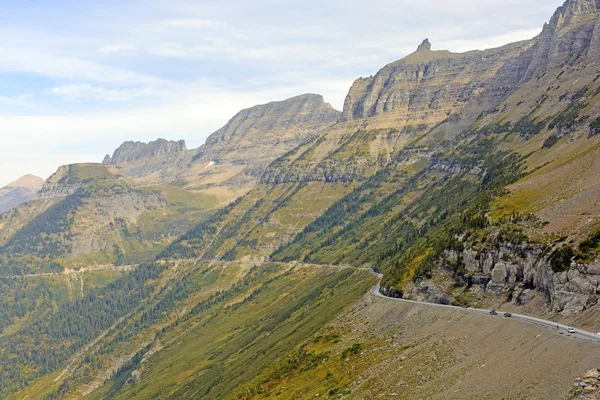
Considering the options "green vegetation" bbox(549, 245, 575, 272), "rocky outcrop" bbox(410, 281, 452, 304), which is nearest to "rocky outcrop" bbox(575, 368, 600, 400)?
"green vegetation" bbox(549, 245, 575, 272)

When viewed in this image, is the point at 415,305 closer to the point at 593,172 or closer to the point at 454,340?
the point at 454,340

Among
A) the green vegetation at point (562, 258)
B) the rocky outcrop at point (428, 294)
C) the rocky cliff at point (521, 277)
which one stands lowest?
the rocky outcrop at point (428, 294)

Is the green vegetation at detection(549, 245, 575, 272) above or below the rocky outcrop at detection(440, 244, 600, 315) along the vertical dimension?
above

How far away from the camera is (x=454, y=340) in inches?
3949

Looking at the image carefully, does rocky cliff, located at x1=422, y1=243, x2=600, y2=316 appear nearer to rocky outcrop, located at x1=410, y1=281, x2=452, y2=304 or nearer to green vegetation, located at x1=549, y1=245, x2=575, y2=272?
rocky outcrop, located at x1=410, y1=281, x2=452, y2=304

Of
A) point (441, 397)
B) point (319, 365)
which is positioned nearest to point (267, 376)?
point (319, 365)

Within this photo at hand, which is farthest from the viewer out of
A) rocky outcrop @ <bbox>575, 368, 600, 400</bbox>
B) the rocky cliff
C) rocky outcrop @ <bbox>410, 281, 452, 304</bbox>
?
rocky outcrop @ <bbox>410, 281, 452, 304</bbox>

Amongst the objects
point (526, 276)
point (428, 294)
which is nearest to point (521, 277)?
point (526, 276)

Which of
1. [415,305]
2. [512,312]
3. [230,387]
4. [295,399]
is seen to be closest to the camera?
[512,312]

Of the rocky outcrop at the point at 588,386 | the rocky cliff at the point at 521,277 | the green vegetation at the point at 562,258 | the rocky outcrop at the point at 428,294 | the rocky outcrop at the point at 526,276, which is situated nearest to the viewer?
the rocky outcrop at the point at 588,386

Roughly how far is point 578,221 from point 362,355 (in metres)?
55.3

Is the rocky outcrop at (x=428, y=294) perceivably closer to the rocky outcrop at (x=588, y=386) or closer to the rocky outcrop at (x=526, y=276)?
the rocky outcrop at (x=526, y=276)

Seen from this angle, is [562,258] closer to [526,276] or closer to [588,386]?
[526,276]

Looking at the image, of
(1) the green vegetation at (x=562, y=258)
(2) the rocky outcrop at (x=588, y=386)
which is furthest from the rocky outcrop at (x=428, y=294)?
(2) the rocky outcrop at (x=588, y=386)
